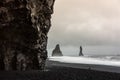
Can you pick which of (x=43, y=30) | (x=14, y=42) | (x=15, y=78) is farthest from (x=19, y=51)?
(x=15, y=78)

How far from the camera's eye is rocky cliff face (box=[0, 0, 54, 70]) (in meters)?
62.9

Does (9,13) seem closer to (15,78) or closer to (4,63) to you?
(4,63)

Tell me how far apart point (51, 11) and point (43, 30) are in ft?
13.2

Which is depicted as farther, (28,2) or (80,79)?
(28,2)

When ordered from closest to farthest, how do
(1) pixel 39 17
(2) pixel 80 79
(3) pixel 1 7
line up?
(2) pixel 80 79 → (3) pixel 1 7 → (1) pixel 39 17

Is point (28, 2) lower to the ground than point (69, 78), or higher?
higher

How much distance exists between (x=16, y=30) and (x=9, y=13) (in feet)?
10.7

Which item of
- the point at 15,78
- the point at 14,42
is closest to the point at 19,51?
the point at 14,42

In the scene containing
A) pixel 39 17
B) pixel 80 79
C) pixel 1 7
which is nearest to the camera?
pixel 80 79

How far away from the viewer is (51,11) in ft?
226

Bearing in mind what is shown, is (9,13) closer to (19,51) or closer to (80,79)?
(19,51)

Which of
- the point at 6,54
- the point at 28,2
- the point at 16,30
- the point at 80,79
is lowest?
the point at 80,79

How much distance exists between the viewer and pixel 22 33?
6462 cm

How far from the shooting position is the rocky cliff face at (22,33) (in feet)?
206
